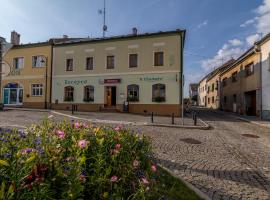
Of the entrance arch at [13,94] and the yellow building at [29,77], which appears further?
the entrance arch at [13,94]

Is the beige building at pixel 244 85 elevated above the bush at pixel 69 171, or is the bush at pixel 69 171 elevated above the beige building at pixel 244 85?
the beige building at pixel 244 85

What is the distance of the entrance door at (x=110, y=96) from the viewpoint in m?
21.5

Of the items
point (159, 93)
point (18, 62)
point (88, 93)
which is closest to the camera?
point (159, 93)

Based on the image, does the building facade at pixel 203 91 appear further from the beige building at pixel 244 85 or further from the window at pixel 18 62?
the window at pixel 18 62

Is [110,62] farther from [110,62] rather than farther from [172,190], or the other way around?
[172,190]

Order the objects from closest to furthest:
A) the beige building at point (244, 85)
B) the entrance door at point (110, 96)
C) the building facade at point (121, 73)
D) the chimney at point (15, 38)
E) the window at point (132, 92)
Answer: the building facade at point (121, 73) → the beige building at point (244, 85) → the window at point (132, 92) → the entrance door at point (110, 96) → the chimney at point (15, 38)

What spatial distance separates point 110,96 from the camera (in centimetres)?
2178

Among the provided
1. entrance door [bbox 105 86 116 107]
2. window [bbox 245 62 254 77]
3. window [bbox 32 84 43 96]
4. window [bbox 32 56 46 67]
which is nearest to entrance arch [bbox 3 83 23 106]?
window [bbox 32 84 43 96]

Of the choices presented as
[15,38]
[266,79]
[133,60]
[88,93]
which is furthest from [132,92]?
[15,38]

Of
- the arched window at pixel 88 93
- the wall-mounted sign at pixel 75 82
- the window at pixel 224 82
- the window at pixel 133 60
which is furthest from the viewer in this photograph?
the window at pixel 224 82

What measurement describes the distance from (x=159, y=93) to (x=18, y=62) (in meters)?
19.3

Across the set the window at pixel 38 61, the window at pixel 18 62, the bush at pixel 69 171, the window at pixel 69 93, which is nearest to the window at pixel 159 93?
the window at pixel 69 93

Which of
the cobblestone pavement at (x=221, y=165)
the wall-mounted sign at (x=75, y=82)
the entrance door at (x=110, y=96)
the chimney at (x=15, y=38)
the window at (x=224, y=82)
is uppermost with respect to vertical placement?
the chimney at (x=15, y=38)

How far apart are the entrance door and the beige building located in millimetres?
14847
